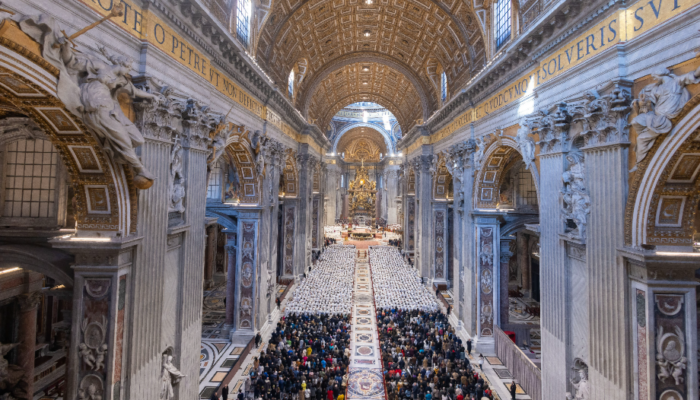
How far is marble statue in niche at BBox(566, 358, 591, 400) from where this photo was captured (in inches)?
286

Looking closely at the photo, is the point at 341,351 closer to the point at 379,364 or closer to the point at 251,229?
the point at 379,364

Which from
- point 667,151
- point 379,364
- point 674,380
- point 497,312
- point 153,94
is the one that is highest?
point 153,94

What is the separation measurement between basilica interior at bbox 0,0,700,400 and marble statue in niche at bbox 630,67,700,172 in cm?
3

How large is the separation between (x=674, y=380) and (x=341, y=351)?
978 centimetres

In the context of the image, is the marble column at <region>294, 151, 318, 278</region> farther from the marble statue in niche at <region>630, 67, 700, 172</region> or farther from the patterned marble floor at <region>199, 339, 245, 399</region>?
the marble statue in niche at <region>630, 67, 700, 172</region>

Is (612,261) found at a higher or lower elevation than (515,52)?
lower

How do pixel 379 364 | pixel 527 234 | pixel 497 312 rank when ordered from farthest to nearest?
pixel 527 234 < pixel 497 312 < pixel 379 364

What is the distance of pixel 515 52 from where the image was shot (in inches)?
403

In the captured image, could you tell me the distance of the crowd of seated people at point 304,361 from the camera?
1056cm

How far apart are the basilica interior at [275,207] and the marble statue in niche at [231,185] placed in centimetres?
26

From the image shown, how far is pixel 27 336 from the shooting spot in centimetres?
932

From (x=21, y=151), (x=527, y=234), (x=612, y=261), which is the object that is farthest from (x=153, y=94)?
(x=527, y=234)

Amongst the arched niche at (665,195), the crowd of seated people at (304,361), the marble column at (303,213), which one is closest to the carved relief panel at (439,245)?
the crowd of seated people at (304,361)

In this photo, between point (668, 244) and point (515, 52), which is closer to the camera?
point (668, 244)
